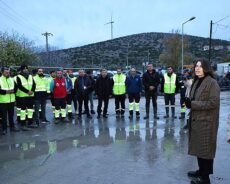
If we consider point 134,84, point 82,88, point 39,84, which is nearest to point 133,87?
point 134,84

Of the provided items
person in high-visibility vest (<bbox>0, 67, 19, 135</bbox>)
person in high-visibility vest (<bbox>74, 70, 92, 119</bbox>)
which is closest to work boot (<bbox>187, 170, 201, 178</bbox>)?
person in high-visibility vest (<bbox>0, 67, 19, 135</bbox>)

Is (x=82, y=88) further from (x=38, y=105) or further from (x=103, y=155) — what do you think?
(x=103, y=155)

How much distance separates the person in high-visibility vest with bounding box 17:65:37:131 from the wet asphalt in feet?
1.90

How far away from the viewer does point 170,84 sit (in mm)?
12312

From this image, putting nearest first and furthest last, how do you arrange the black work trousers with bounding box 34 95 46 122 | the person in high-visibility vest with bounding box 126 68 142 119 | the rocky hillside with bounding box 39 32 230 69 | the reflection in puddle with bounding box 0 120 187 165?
1. the reflection in puddle with bounding box 0 120 187 165
2. the black work trousers with bounding box 34 95 46 122
3. the person in high-visibility vest with bounding box 126 68 142 119
4. the rocky hillside with bounding box 39 32 230 69

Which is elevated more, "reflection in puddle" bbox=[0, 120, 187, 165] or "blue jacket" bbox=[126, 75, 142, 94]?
"blue jacket" bbox=[126, 75, 142, 94]

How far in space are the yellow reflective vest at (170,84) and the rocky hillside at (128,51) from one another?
7669 centimetres

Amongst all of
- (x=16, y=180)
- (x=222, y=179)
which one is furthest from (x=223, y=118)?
(x=16, y=180)

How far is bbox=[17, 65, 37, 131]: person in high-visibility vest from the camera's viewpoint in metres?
10.7

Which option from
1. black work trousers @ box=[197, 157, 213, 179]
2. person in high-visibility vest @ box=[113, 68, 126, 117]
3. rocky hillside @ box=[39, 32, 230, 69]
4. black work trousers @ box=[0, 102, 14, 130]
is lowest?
black work trousers @ box=[197, 157, 213, 179]

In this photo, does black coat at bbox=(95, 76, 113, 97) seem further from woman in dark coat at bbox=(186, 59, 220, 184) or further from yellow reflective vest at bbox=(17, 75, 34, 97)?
woman in dark coat at bbox=(186, 59, 220, 184)

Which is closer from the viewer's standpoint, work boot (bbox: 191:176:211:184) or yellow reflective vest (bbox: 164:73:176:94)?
work boot (bbox: 191:176:211:184)

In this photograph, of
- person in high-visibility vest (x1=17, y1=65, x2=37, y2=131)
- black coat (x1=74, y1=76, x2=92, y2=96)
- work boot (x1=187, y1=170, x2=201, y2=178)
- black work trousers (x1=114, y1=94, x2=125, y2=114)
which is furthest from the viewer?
black work trousers (x1=114, y1=94, x2=125, y2=114)

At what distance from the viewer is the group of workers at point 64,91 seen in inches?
412
